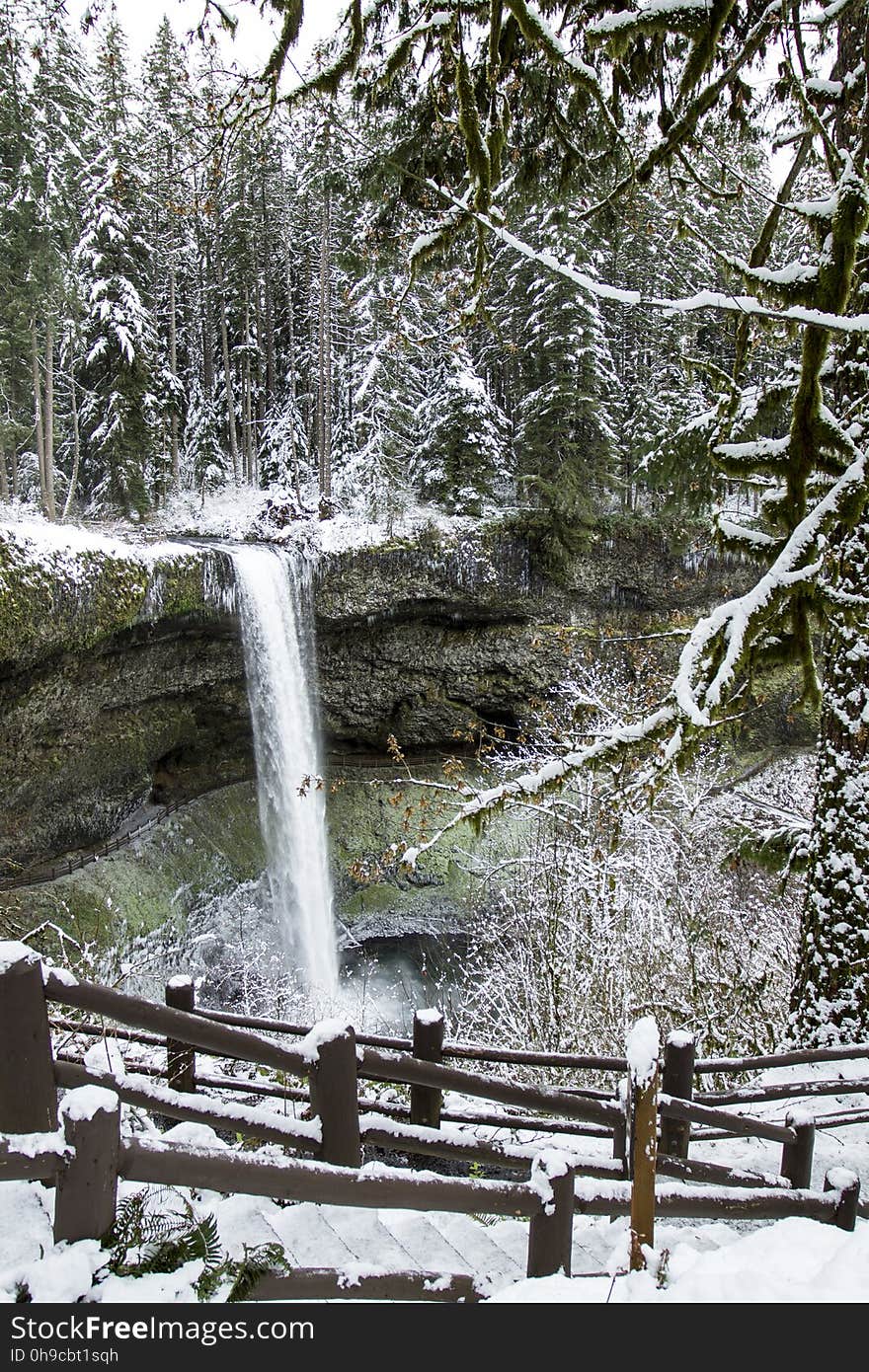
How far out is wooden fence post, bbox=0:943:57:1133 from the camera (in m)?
2.30

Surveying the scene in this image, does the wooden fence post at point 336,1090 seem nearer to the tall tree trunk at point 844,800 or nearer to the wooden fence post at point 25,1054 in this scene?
the wooden fence post at point 25,1054

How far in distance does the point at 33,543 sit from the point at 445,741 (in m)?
13.5

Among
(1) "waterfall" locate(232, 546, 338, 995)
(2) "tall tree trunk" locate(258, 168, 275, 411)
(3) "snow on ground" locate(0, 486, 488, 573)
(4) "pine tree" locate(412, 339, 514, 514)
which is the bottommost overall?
(1) "waterfall" locate(232, 546, 338, 995)

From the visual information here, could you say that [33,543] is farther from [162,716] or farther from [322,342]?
[322,342]

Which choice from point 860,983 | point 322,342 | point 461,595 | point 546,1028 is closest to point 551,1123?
point 860,983

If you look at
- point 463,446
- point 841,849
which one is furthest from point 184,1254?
point 463,446

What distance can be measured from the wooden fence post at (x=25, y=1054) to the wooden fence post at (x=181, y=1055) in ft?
5.47

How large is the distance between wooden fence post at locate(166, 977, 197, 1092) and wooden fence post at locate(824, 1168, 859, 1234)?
3140 mm

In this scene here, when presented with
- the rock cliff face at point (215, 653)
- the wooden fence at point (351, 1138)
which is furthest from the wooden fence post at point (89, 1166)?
the rock cliff face at point (215, 653)

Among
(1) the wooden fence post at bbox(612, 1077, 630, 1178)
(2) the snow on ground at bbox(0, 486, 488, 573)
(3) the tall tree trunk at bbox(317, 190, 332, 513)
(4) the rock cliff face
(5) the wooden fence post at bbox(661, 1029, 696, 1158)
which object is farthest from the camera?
(3) the tall tree trunk at bbox(317, 190, 332, 513)

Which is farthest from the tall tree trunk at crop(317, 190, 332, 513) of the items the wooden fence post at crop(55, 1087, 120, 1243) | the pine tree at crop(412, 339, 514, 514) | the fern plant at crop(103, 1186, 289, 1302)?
the wooden fence post at crop(55, 1087, 120, 1243)

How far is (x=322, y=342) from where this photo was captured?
939 inches

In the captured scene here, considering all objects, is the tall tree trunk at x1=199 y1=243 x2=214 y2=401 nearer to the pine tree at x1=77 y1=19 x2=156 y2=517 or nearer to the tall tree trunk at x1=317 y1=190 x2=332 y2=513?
the pine tree at x1=77 y1=19 x2=156 y2=517

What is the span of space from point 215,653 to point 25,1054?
17.0 metres
